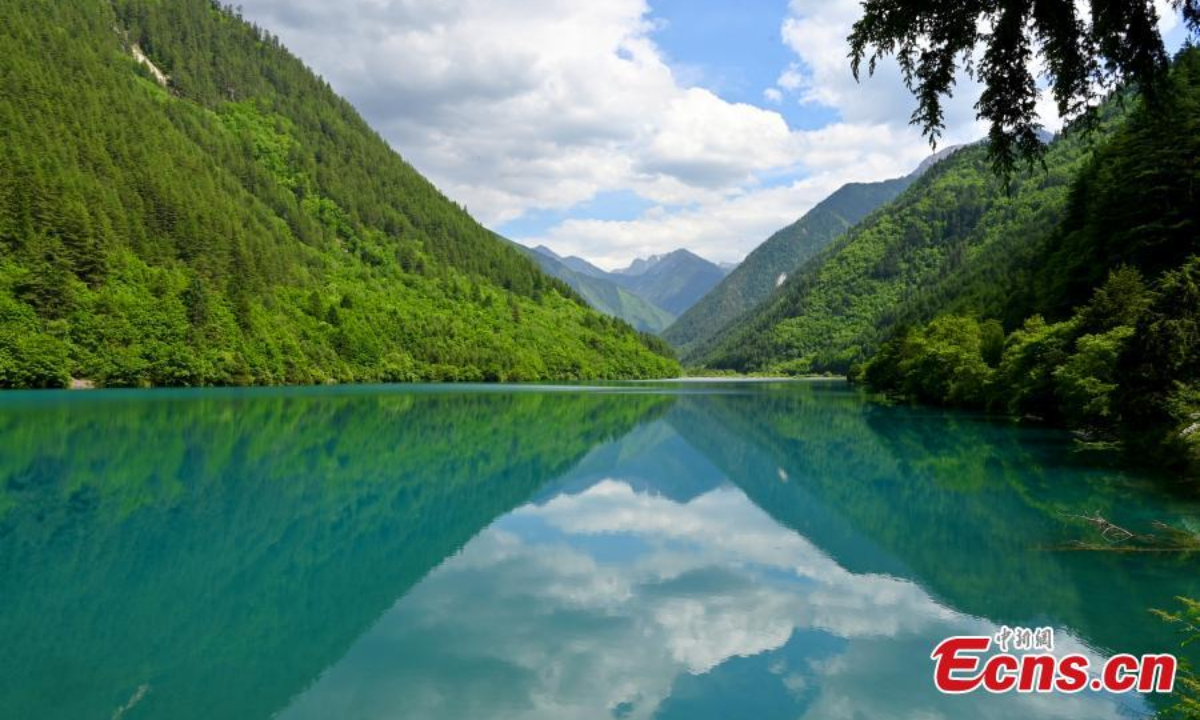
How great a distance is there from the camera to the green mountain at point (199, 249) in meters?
86.7

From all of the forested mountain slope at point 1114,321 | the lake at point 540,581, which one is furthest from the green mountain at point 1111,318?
the lake at point 540,581

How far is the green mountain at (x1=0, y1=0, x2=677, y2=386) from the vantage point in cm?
8669

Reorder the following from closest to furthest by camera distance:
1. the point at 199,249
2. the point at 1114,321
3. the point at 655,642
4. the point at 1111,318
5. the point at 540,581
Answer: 1. the point at 655,642
2. the point at 540,581
3. the point at 1114,321
4. the point at 1111,318
5. the point at 199,249

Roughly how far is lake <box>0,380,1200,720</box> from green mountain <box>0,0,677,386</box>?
211ft

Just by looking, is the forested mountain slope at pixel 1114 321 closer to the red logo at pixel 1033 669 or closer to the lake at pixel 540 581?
the lake at pixel 540 581

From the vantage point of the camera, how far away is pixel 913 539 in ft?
65.3

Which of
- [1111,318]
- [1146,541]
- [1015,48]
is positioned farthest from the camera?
[1111,318]

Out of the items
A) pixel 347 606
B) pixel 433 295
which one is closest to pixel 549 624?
pixel 347 606

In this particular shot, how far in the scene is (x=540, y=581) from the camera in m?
15.9

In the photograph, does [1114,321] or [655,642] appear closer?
[655,642]

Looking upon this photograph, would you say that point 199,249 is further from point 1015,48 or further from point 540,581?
point 1015,48

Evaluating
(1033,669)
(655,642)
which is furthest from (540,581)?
(1033,669)

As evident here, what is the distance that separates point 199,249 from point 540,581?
116348 mm

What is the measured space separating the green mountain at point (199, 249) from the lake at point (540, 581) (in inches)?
2533
